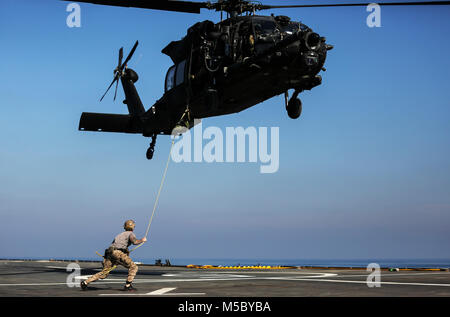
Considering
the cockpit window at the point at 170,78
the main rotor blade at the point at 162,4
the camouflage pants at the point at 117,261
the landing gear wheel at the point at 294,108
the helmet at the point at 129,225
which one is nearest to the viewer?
the camouflage pants at the point at 117,261

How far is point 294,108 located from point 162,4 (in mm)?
6072

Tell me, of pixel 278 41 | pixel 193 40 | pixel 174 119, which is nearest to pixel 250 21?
pixel 278 41

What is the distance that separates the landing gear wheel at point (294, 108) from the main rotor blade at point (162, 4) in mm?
4964

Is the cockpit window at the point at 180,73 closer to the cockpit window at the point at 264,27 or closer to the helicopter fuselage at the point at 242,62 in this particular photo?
the helicopter fuselage at the point at 242,62

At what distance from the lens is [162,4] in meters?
17.8

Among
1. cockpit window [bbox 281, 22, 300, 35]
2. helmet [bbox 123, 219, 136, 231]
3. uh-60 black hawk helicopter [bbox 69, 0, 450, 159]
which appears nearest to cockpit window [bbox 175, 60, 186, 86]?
uh-60 black hawk helicopter [bbox 69, 0, 450, 159]

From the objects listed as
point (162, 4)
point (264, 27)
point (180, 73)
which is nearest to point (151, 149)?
point (180, 73)

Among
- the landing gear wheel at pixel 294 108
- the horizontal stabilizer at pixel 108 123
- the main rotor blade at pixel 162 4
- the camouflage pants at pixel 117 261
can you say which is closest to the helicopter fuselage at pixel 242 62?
the landing gear wheel at pixel 294 108

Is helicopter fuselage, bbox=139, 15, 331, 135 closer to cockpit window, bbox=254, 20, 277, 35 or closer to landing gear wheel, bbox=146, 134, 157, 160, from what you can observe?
cockpit window, bbox=254, 20, 277, 35

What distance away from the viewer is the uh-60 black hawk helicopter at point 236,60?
15.9 m

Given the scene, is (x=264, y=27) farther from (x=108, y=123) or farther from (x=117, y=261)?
(x=108, y=123)

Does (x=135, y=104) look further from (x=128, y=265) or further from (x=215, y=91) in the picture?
(x=128, y=265)

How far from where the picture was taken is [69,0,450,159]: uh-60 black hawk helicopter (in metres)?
15.9

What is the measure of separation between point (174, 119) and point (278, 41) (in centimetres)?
664
